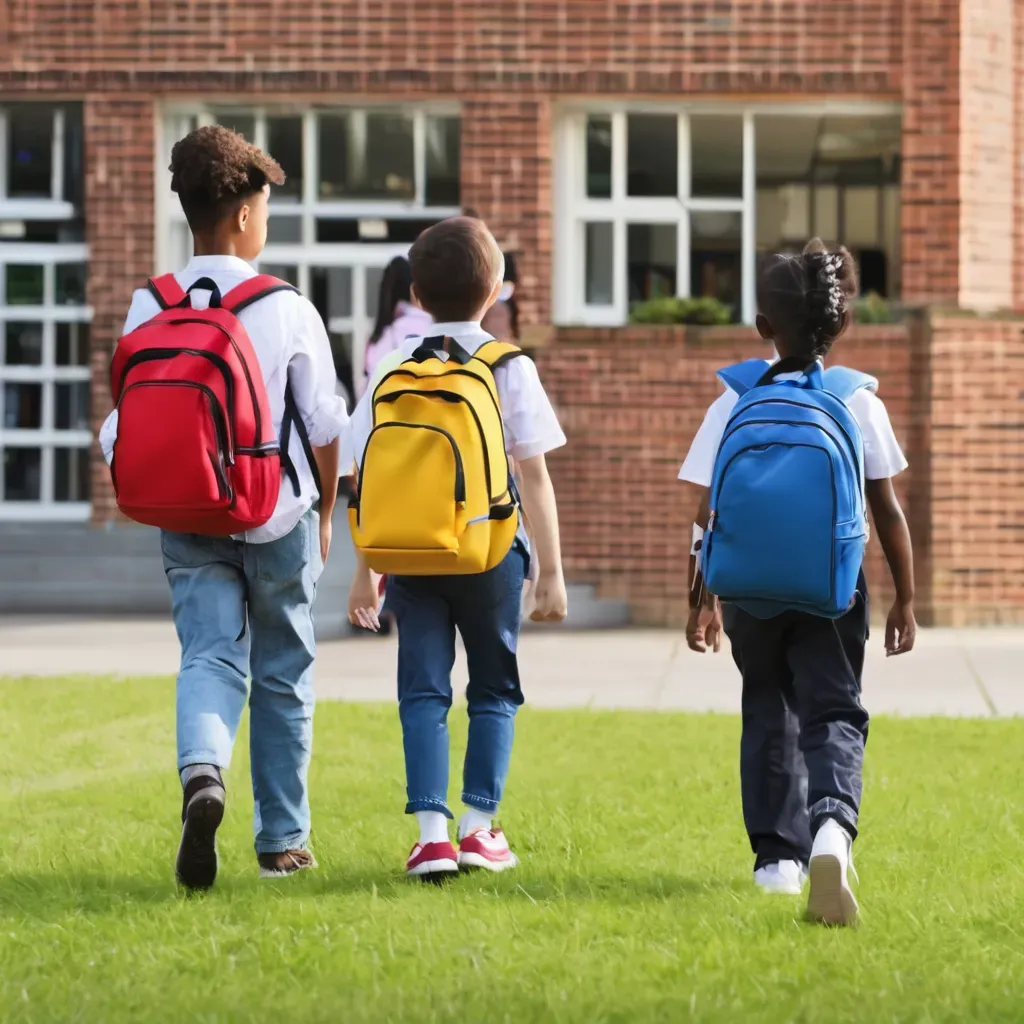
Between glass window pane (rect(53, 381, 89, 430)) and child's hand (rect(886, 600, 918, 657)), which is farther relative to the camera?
glass window pane (rect(53, 381, 89, 430))

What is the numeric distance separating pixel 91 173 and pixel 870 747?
8.90m

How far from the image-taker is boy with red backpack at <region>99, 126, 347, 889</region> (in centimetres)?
457

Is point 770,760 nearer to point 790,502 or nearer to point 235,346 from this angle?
point 790,502

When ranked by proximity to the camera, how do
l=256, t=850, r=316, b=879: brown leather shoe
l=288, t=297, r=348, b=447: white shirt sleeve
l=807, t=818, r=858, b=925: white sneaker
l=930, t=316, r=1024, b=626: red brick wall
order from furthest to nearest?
l=930, t=316, r=1024, b=626: red brick wall
l=256, t=850, r=316, b=879: brown leather shoe
l=288, t=297, r=348, b=447: white shirt sleeve
l=807, t=818, r=858, b=925: white sneaker

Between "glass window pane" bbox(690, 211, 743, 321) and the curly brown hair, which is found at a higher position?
"glass window pane" bbox(690, 211, 743, 321)

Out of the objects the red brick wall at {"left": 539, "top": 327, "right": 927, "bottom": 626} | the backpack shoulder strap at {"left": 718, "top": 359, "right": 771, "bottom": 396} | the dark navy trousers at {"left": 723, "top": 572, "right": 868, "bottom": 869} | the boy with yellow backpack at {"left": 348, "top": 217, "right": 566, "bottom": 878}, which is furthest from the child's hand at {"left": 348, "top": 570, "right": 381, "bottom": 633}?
the red brick wall at {"left": 539, "top": 327, "right": 927, "bottom": 626}

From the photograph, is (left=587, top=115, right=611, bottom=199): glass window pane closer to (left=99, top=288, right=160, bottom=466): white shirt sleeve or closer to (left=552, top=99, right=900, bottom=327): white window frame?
(left=552, top=99, right=900, bottom=327): white window frame

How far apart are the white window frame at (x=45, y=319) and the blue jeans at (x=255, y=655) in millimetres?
10260

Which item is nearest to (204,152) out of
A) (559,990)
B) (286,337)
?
(286,337)

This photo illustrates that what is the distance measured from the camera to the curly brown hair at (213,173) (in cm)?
482

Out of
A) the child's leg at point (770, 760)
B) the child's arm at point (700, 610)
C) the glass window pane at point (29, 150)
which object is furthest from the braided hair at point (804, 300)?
the glass window pane at point (29, 150)

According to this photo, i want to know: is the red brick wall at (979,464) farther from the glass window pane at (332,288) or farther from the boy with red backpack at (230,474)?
the boy with red backpack at (230,474)

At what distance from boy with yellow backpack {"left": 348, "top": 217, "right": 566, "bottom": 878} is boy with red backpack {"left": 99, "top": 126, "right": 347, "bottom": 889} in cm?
19

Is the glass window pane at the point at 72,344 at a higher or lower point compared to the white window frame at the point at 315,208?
lower
